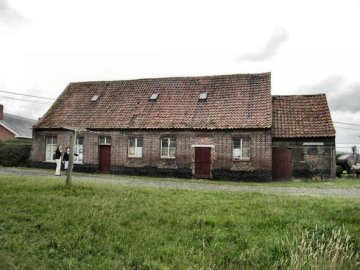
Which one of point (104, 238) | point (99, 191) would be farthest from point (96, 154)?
point (104, 238)

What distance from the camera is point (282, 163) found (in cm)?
2475

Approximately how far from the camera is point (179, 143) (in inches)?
986

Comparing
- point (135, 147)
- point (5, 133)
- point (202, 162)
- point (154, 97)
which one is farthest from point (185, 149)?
point (5, 133)

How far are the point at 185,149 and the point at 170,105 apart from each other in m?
3.91

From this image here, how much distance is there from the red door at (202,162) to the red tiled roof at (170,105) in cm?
155

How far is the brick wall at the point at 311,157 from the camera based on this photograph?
24.2 m

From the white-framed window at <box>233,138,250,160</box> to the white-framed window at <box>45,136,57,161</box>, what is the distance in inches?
554

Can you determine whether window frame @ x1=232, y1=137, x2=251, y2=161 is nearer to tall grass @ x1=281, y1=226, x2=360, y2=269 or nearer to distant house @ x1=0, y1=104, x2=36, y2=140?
tall grass @ x1=281, y1=226, x2=360, y2=269

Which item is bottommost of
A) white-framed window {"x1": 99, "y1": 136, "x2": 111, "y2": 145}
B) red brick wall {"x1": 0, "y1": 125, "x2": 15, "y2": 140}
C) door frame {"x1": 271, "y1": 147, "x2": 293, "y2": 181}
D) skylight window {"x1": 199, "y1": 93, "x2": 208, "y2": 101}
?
door frame {"x1": 271, "y1": 147, "x2": 293, "y2": 181}

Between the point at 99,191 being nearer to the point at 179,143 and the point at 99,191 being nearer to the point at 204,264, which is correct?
the point at 204,264

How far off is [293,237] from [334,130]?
18159 millimetres

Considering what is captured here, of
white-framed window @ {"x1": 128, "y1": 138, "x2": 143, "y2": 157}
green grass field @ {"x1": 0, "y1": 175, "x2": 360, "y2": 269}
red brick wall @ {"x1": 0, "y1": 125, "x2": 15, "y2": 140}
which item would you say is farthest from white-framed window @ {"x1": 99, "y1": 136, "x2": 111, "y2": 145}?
red brick wall @ {"x1": 0, "y1": 125, "x2": 15, "y2": 140}

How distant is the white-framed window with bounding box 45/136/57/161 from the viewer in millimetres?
29045

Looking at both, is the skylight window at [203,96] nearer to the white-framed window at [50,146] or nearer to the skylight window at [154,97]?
the skylight window at [154,97]
